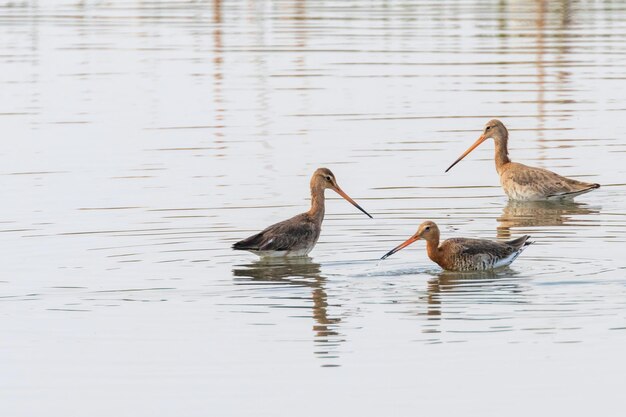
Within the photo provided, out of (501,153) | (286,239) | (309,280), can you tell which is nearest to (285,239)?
(286,239)

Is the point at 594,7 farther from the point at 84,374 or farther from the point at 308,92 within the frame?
the point at 84,374

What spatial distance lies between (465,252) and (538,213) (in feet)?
12.5

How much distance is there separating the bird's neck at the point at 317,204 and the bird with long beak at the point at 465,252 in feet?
→ 4.21

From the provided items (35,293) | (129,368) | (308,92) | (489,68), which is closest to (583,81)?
(489,68)

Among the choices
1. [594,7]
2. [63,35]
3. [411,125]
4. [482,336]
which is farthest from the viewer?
[594,7]

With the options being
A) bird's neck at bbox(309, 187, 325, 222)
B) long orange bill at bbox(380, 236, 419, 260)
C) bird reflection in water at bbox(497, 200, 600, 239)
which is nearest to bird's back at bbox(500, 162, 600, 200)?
bird reflection in water at bbox(497, 200, 600, 239)

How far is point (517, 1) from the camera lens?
4584 centimetres

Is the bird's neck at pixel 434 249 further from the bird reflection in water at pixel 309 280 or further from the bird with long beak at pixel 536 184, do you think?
the bird with long beak at pixel 536 184

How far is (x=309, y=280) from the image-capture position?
42.7 ft

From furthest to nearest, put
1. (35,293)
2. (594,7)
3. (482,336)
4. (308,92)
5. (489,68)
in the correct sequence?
(594,7) < (489,68) < (308,92) < (35,293) < (482,336)

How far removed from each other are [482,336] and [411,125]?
1197cm

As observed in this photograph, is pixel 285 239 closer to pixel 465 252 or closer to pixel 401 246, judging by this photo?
pixel 401 246

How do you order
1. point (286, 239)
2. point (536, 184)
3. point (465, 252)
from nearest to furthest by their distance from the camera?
1. point (465, 252)
2. point (286, 239)
3. point (536, 184)

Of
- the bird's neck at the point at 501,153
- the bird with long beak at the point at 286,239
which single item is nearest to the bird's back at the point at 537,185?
the bird's neck at the point at 501,153
